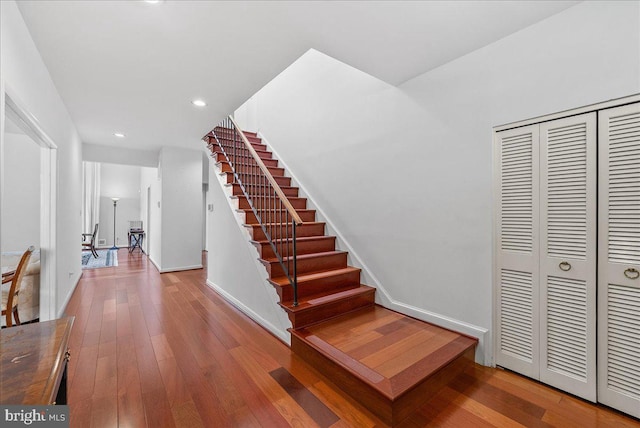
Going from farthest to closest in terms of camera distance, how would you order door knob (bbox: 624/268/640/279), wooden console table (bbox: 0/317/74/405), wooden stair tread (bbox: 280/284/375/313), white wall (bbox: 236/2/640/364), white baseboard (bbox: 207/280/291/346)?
white baseboard (bbox: 207/280/291/346), wooden stair tread (bbox: 280/284/375/313), white wall (bbox: 236/2/640/364), door knob (bbox: 624/268/640/279), wooden console table (bbox: 0/317/74/405)

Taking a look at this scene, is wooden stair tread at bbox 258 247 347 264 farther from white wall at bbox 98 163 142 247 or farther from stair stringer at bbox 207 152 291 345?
white wall at bbox 98 163 142 247

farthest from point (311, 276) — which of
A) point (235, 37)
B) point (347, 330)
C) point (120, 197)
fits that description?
point (120, 197)

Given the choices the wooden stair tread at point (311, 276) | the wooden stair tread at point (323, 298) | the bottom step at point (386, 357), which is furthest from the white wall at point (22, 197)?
the bottom step at point (386, 357)

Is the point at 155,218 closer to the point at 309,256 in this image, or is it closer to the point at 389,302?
the point at 309,256

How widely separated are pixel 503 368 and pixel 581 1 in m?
2.58

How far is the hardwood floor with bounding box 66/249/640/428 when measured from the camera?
5.26 ft

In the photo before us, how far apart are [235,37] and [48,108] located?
2024mm

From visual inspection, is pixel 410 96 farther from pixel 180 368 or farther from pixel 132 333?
pixel 132 333

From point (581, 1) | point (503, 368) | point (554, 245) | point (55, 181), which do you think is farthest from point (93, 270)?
point (581, 1)

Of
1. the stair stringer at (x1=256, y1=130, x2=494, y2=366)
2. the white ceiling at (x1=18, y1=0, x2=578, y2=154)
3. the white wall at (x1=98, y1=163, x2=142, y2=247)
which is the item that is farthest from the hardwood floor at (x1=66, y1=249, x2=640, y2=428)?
the white wall at (x1=98, y1=163, x2=142, y2=247)

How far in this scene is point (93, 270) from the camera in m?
5.69

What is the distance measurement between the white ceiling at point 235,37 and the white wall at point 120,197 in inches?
324

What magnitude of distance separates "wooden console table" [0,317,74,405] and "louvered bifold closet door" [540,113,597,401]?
104 inches

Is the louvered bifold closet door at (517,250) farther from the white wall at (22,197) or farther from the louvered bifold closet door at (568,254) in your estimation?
the white wall at (22,197)
